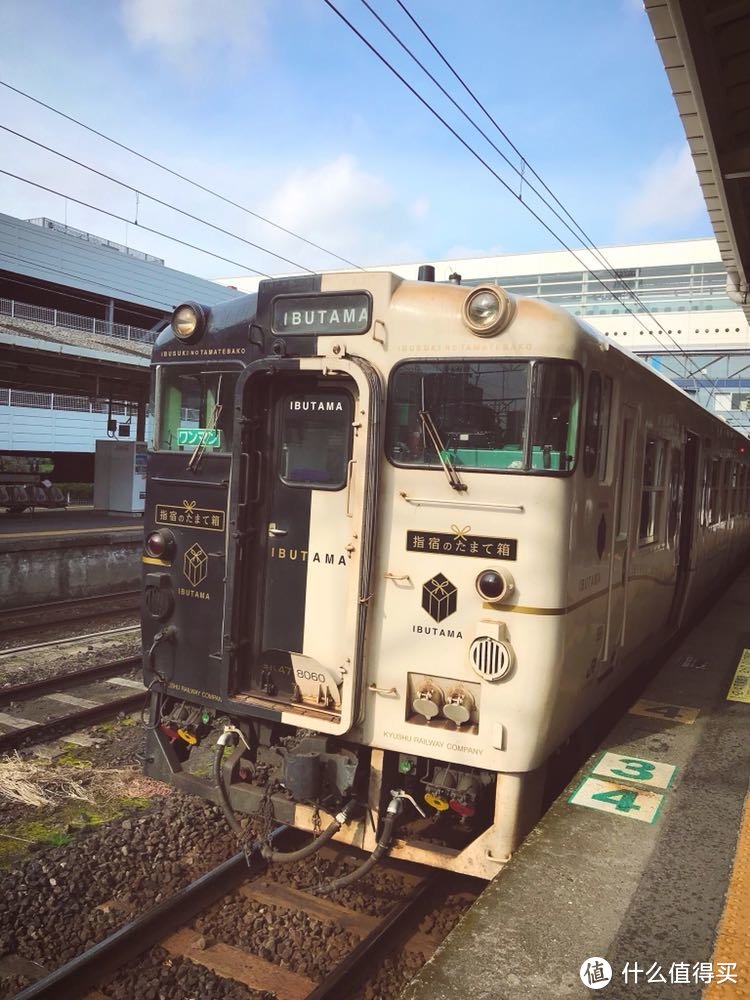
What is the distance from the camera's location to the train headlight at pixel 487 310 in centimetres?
407

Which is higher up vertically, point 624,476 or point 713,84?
point 713,84

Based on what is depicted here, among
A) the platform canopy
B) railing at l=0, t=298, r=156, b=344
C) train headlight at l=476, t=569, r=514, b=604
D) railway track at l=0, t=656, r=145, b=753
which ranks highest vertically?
railing at l=0, t=298, r=156, b=344

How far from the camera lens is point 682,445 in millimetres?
7672

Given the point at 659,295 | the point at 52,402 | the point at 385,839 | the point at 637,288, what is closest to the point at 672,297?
the point at 659,295

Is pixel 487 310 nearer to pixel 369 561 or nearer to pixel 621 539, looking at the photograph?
pixel 369 561

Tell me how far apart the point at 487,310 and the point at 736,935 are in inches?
120

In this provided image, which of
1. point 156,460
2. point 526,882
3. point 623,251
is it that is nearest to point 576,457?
point 526,882

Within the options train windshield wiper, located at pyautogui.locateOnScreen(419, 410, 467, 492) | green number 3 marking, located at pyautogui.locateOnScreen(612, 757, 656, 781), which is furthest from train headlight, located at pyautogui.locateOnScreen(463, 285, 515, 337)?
green number 3 marking, located at pyautogui.locateOnScreen(612, 757, 656, 781)

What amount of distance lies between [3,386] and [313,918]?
19.8 metres

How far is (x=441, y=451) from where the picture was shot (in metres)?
4.27

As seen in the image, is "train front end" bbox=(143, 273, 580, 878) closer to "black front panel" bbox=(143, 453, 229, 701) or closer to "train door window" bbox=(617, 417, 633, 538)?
"black front panel" bbox=(143, 453, 229, 701)

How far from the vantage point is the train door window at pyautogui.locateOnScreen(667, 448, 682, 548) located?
287 inches

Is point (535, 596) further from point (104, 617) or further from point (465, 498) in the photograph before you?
point (104, 617)

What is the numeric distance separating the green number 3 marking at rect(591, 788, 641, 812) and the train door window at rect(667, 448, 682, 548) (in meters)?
3.34
